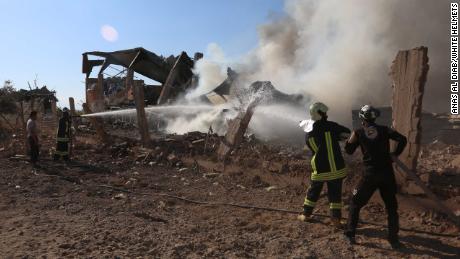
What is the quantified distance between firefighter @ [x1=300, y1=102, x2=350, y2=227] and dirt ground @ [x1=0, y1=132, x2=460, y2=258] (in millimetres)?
330

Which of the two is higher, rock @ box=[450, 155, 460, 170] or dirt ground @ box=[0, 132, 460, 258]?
rock @ box=[450, 155, 460, 170]

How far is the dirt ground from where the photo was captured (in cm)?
436

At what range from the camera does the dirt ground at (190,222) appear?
436cm

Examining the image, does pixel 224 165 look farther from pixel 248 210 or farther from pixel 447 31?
pixel 447 31

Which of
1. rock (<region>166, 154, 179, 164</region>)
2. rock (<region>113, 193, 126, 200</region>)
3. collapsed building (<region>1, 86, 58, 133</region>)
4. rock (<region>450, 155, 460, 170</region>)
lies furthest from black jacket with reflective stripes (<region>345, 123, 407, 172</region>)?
collapsed building (<region>1, 86, 58, 133</region>)

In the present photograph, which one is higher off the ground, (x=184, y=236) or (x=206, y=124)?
(x=206, y=124)

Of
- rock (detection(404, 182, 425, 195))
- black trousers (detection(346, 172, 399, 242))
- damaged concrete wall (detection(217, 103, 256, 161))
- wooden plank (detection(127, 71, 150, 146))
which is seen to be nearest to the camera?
black trousers (detection(346, 172, 399, 242))

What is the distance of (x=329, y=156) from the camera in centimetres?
493

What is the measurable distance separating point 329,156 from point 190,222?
1842mm

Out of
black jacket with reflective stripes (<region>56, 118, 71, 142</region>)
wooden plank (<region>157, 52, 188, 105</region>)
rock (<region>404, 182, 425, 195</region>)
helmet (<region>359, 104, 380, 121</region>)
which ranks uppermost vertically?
wooden plank (<region>157, 52, 188, 105</region>)

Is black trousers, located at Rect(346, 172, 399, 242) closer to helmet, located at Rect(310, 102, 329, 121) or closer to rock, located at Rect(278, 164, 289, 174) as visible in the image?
helmet, located at Rect(310, 102, 329, 121)

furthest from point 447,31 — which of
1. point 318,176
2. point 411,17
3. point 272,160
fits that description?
point 318,176

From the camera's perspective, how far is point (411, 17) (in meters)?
15.5

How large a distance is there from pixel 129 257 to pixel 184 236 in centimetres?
76
